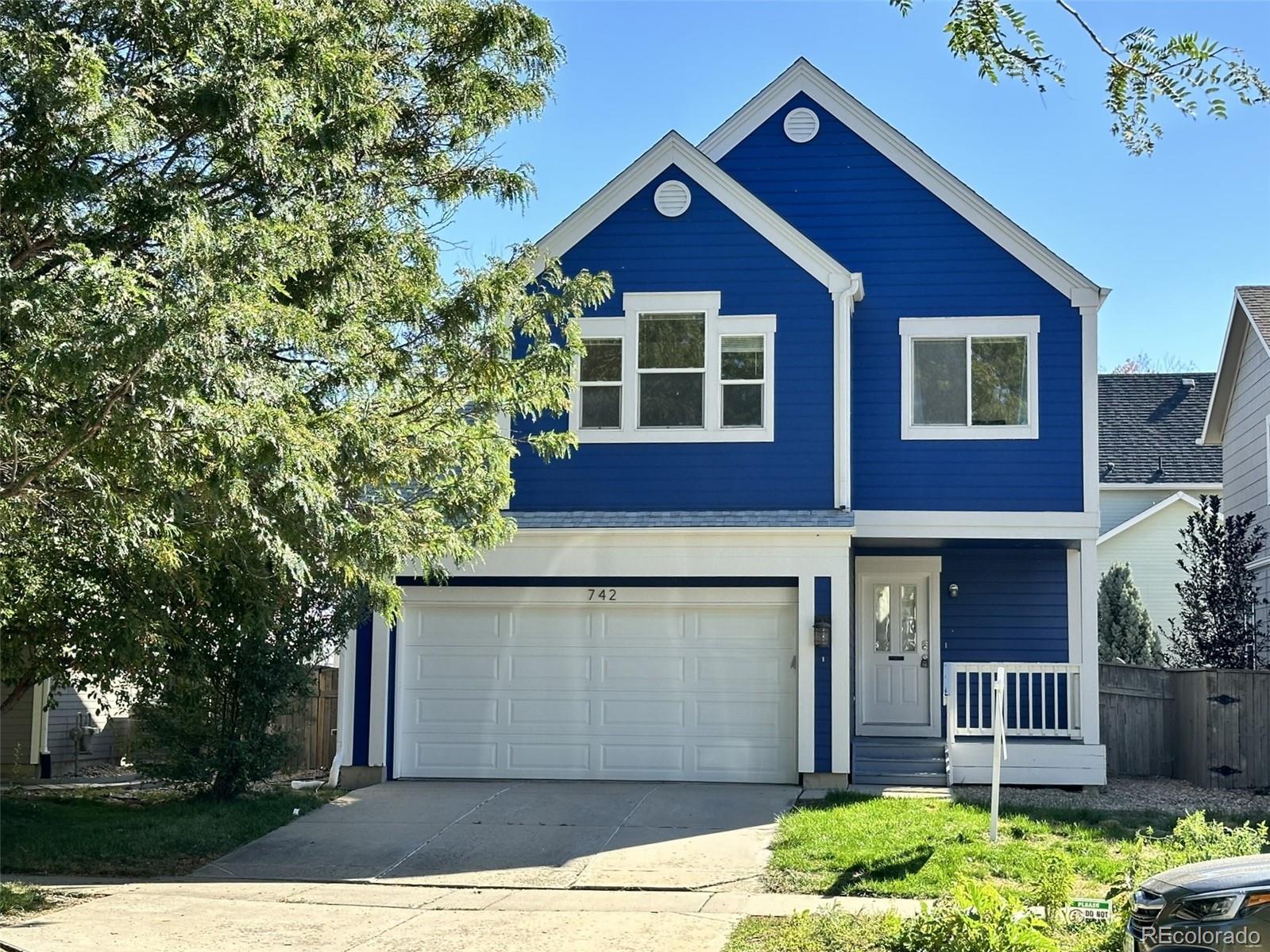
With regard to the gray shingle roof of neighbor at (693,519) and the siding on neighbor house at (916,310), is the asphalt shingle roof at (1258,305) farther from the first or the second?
the gray shingle roof of neighbor at (693,519)

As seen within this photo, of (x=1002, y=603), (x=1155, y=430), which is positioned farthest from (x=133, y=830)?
(x=1155, y=430)

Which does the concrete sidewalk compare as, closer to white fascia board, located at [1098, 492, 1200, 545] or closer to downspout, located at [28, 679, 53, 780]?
downspout, located at [28, 679, 53, 780]

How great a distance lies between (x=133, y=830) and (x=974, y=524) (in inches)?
398

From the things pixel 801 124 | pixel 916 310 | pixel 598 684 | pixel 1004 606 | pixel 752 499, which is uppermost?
pixel 801 124

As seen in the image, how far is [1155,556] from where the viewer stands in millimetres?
28969

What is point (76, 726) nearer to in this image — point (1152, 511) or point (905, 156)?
point (905, 156)

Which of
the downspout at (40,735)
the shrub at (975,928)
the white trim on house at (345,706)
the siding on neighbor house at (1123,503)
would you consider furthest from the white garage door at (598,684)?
the siding on neighbor house at (1123,503)

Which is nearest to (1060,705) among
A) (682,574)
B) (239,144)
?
(682,574)

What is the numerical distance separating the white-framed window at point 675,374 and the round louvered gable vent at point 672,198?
1.02 m

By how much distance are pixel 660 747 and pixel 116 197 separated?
9.92 metres

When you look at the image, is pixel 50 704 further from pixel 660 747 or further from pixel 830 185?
pixel 830 185

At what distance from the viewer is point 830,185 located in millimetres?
18797

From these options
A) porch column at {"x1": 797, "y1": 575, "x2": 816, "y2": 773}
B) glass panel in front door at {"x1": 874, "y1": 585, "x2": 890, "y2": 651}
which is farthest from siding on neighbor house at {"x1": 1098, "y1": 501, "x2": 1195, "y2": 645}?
porch column at {"x1": 797, "y1": 575, "x2": 816, "y2": 773}

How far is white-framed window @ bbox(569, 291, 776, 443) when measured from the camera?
17.0m
